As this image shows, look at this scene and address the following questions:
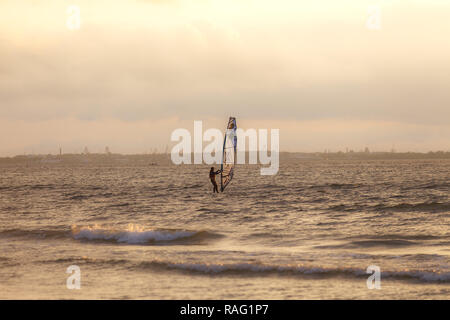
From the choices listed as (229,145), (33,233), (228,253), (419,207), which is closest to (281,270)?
(228,253)

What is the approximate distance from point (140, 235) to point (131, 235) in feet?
1.16

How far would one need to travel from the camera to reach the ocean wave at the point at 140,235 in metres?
20.4

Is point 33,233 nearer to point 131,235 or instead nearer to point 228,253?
point 131,235

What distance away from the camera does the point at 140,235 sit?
68.5 ft

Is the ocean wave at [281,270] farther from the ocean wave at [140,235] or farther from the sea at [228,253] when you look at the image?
the ocean wave at [140,235]

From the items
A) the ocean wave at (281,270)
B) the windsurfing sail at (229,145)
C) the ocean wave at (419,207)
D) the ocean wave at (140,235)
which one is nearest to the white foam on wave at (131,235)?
the ocean wave at (140,235)

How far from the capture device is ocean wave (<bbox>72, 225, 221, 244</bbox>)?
66.8 ft

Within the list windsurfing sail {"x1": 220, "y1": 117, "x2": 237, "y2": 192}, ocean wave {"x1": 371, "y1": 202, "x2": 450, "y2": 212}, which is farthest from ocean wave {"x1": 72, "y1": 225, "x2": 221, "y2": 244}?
ocean wave {"x1": 371, "y1": 202, "x2": 450, "y2": 212}

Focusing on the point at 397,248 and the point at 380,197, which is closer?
the point at 397,248

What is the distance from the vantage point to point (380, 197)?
39.1 metres

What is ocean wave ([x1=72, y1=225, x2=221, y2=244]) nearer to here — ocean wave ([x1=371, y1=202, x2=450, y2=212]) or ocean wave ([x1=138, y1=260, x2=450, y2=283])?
ocean wave ([x1=138, y1=260, x2=450, y2=283])
